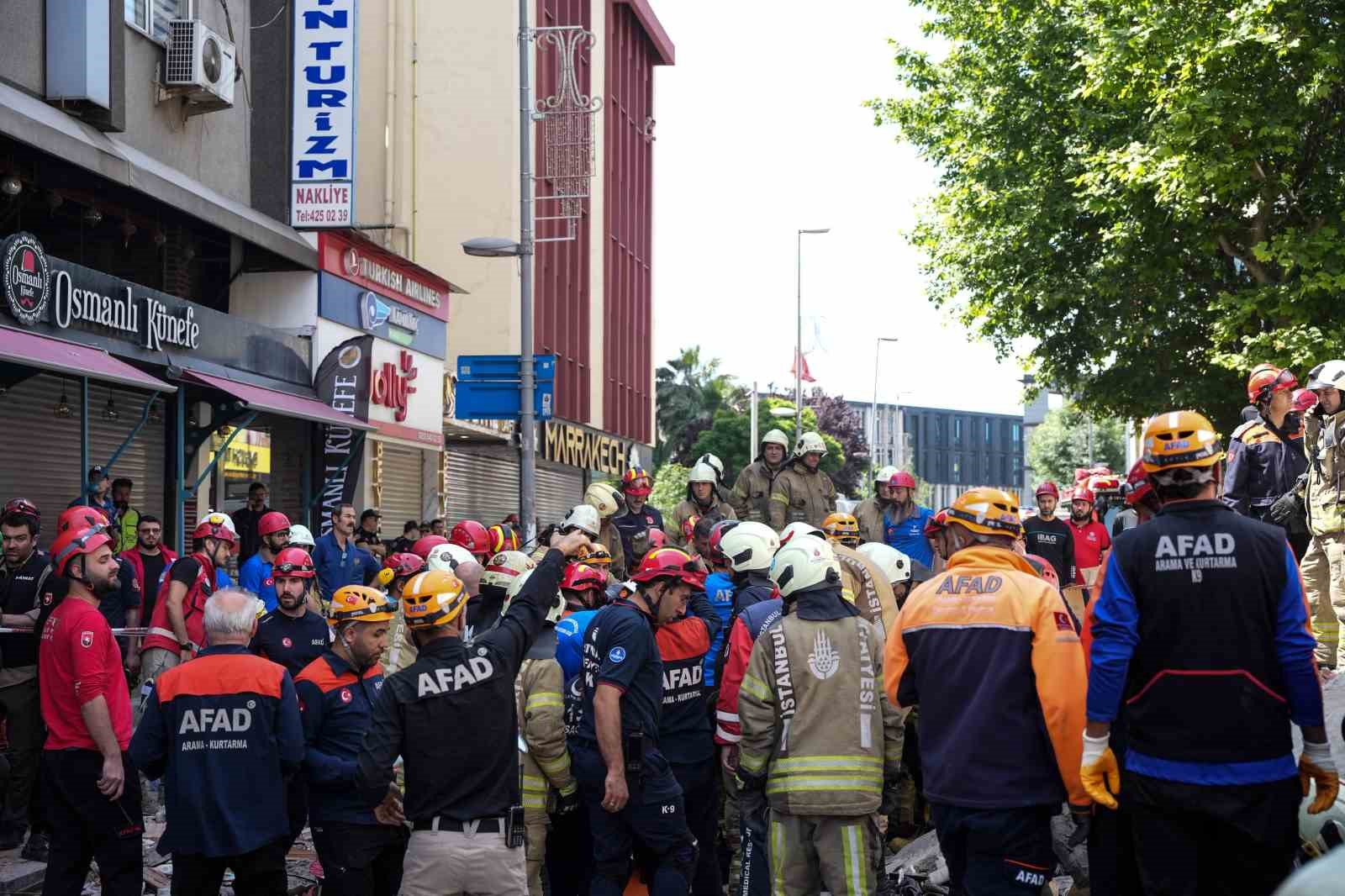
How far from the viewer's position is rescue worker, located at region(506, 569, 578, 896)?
7258 mm

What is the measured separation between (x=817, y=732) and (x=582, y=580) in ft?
6.29

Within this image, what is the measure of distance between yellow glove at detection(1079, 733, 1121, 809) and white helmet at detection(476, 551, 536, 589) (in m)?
3.80

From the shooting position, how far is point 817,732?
6.51 m

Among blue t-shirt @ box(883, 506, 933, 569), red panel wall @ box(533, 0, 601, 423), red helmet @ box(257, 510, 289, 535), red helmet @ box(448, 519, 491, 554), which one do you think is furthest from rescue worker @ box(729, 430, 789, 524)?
red panel wall @ box(533, 0, 601, 423)

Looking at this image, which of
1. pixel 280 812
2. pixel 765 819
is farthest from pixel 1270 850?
pixel 280 812

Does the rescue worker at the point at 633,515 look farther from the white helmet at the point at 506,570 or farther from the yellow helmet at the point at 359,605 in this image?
the yellow helmet at the point at 359,605

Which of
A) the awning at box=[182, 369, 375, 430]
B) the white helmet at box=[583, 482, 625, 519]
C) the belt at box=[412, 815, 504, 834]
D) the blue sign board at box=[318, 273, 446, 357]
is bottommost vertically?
the belt at box=[412, 815, 504, 834]

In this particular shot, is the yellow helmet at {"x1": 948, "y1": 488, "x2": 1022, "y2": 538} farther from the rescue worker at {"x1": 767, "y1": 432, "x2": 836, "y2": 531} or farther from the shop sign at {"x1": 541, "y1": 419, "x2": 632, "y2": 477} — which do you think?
the shop sign at {"x1": 541, "y1": 419, "x2": 632, "y2": 477}

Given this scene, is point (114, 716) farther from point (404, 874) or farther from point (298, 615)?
point (404, 874)

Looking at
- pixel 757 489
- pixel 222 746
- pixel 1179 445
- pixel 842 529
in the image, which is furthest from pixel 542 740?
pixel 757 489

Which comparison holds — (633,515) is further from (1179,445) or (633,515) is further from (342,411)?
(1179,445)

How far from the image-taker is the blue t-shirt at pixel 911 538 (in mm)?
13742

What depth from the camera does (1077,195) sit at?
24.4 m

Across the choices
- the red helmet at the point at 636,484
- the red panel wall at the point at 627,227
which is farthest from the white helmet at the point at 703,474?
the red panel wall at the point at 627,227
